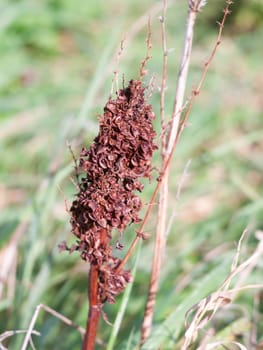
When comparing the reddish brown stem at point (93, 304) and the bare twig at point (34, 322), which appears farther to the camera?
the bare twig at point (34, 322)

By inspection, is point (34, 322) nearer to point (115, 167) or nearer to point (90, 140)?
point (115, 167)

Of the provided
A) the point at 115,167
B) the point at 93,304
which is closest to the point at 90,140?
the point at 93,304

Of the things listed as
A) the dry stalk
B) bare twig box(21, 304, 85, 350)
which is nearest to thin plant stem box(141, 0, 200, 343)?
the dry stalk

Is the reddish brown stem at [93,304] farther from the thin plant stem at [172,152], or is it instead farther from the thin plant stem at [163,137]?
the thin plant stem at [163,137]

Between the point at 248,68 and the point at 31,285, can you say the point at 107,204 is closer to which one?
the point at 31,285

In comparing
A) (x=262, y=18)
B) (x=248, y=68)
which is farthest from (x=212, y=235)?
(x=262, y=18)

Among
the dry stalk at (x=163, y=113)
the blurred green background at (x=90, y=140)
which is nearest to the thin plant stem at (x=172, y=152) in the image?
the dry stalk at (x=163, y=113)
